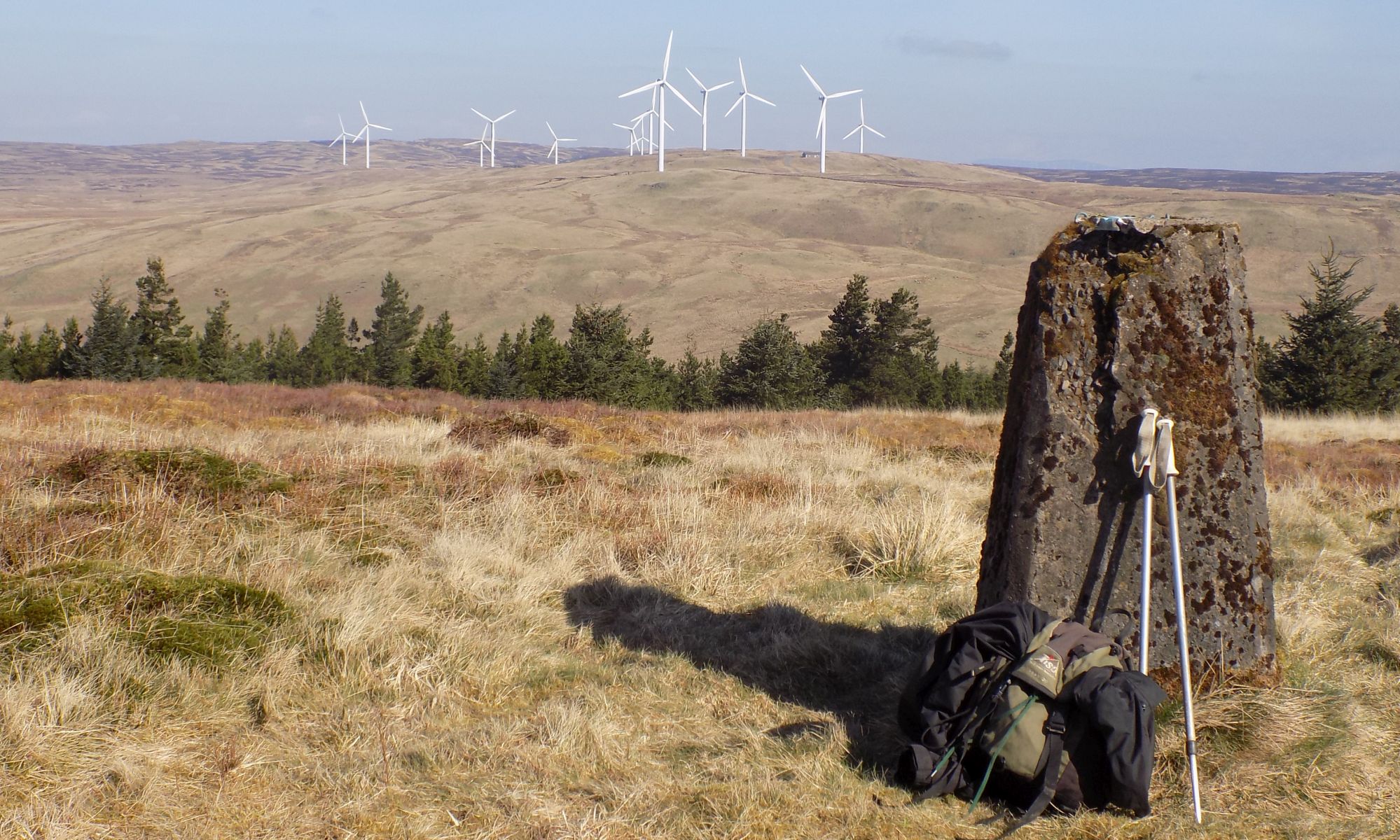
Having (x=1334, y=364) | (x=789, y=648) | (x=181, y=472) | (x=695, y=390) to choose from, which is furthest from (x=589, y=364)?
(x=1334, y=364)

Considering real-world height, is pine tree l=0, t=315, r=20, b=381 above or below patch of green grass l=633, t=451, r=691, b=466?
below

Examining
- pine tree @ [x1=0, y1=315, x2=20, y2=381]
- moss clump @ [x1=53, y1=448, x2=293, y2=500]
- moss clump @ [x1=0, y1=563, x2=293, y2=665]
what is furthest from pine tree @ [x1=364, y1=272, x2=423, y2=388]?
moss clump @ [x1=0, y1=563, x2=293, y2=665]

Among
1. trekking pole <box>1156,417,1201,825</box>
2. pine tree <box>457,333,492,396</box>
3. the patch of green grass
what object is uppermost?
trekking pole <box>1156,417,1201,825</box>

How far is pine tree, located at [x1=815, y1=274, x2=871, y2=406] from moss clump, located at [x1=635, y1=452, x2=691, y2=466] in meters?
35.9

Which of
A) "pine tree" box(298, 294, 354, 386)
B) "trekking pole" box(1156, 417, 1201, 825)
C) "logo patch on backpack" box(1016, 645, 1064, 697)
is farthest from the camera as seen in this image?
"pine tree" box(298, 294, 354, 386)

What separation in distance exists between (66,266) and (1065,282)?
138m

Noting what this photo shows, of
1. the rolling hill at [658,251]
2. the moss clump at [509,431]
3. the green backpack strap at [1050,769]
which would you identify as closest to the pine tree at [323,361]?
the rolling hill at [658,251]

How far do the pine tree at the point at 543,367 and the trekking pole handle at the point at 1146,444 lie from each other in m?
26.3

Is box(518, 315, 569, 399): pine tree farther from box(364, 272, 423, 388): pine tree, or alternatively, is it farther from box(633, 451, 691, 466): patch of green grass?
box(633, 451, 691, 466): patch of green grass

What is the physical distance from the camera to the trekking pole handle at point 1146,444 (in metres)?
4.29

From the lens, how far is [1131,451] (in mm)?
4457

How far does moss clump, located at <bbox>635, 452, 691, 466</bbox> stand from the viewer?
10.1 m

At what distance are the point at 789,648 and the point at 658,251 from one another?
127 metres

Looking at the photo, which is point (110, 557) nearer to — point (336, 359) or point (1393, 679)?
point (1393, 679)
